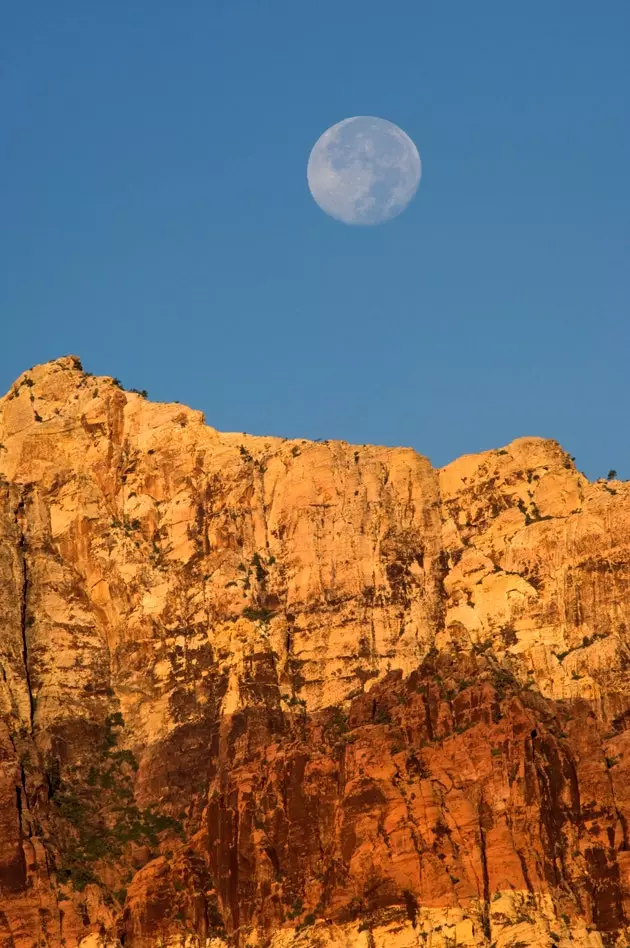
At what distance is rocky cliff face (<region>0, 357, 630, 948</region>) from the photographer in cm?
14650

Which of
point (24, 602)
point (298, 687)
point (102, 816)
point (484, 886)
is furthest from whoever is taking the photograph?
point (24, 602)

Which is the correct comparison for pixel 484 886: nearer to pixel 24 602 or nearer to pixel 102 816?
pixel 102 816

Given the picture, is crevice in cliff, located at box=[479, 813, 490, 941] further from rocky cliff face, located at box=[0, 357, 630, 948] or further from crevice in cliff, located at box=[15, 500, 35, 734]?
crevice in cliff, located at box=[15, 500, 35, 734]

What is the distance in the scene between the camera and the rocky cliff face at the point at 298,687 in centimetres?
14650

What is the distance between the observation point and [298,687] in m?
157

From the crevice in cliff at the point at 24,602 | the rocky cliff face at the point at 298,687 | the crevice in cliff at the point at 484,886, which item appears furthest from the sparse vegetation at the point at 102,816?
the crevice in cliff at the point at 484,886

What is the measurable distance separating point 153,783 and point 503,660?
18.0m

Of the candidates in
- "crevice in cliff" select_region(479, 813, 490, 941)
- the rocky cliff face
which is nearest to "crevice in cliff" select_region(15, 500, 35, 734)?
the rocky cliff face

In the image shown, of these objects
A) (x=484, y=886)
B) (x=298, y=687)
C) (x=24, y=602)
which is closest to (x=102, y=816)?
(x=298, y=687)

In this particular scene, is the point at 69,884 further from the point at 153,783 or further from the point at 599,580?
the point at 599,580

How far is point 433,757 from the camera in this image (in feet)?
491

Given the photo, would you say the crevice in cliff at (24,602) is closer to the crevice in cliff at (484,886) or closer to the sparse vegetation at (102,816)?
the sparse vegetation at (102,816)

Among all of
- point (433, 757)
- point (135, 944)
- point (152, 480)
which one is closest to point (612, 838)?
point (433, 757)

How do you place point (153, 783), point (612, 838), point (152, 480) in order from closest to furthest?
1. point (612, 838)
2. point (153, 783)
3. point (152, 480)
